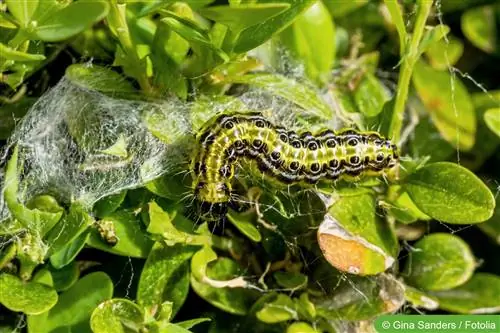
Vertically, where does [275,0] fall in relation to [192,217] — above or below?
above

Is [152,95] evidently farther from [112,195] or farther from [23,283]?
[23,283]

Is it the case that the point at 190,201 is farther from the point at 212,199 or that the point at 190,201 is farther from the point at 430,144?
the point at 430,144

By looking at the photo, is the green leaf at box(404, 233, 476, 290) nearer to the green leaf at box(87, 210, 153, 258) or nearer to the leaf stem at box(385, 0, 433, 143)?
the leaf stem at box(385, 0, 433, 143)

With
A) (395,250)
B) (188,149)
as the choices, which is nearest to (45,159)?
(188,149)

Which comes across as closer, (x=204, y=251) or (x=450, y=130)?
(x=204, y=251)

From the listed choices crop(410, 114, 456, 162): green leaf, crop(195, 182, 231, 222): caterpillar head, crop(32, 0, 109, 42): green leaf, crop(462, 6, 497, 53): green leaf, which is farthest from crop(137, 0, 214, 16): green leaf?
crop(462, 6, 497, 53): green leaf

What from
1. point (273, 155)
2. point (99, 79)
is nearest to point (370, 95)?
point (273, 155)
